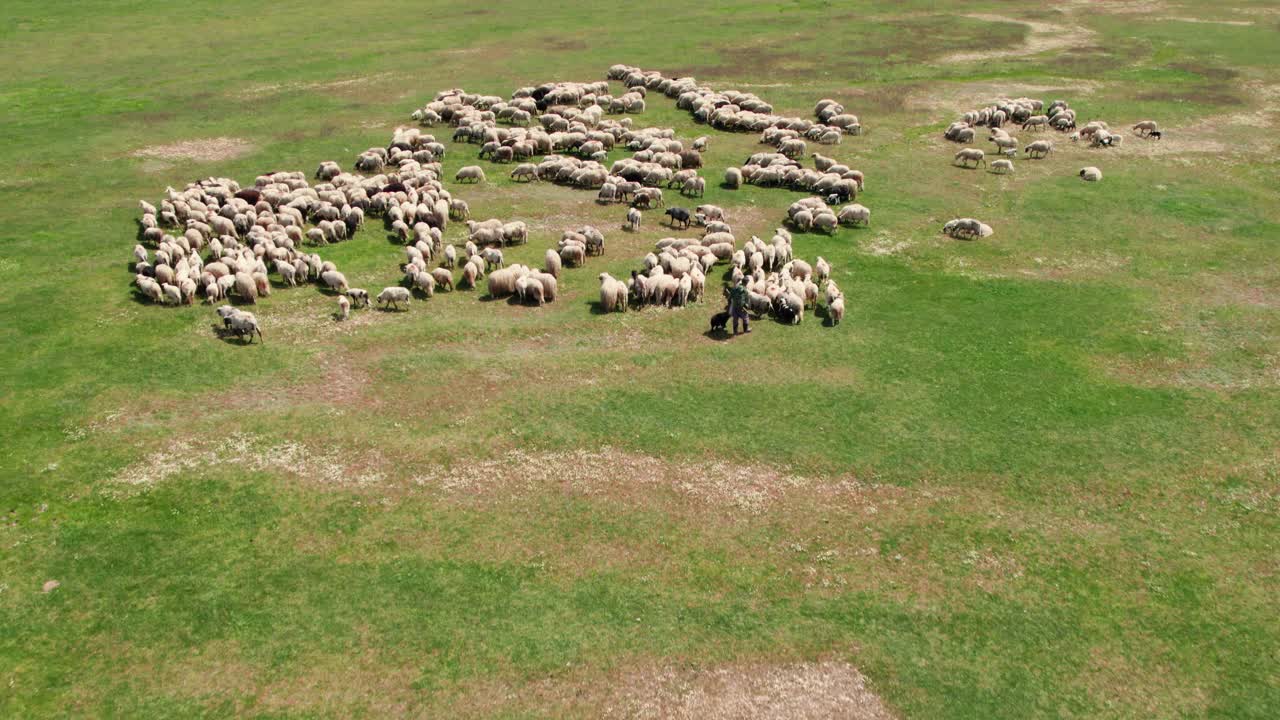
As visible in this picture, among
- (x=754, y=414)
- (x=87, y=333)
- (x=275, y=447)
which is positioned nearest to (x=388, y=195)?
(x=87, y=333)

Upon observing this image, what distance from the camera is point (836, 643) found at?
1798 cm

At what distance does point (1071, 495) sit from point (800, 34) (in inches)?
2579

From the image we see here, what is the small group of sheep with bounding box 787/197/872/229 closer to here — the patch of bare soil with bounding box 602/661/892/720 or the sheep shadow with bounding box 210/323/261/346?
the sheep shadow with bounding box 210/323/261/346

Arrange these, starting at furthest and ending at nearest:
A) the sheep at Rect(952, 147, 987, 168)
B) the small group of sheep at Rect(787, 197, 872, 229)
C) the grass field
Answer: the sheep at Rect(952, 147, 987, 168) < the small group of sheep at Rect(787, 197, 872, 229) < the grass field

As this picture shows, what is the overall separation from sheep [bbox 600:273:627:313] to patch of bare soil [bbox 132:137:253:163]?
86.5 feet

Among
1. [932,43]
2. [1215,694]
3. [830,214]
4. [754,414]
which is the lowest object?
[1215,694]

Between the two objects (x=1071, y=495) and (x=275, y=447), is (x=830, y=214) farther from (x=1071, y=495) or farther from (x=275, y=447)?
(x=275, y=447)

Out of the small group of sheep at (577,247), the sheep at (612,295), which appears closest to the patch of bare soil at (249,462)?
the sheep at (612,295)

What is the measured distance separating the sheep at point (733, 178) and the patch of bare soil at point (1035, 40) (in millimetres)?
35266

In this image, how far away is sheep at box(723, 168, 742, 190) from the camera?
43188 mm

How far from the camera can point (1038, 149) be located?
159 ft

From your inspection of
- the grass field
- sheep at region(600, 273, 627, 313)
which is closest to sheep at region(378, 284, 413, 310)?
the grass field

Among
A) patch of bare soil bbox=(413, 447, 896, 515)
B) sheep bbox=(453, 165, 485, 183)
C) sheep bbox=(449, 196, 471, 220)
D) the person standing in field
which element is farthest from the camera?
sheep bbox=(453, 165, 485, 183)

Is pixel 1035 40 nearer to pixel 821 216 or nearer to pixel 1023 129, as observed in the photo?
pixel 1023 129
